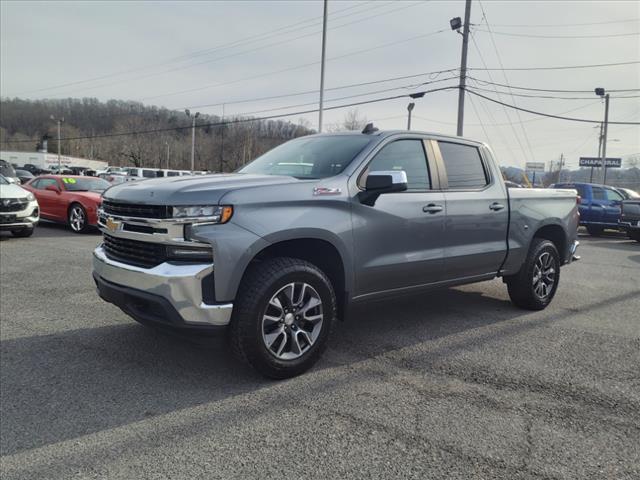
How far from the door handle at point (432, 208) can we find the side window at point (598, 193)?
14.9m

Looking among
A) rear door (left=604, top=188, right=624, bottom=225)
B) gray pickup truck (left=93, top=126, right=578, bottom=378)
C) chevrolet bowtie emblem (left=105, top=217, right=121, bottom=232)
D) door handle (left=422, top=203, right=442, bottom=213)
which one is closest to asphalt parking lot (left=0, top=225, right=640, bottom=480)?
gray pickup truck (left=93, top=126, right=578, bottom=378)

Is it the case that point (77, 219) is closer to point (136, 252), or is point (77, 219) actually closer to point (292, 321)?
point (136, 252)

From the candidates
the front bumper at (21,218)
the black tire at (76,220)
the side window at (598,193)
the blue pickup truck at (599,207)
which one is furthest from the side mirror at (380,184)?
the side window at (598,193)

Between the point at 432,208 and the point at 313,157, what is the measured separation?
1.19 meters

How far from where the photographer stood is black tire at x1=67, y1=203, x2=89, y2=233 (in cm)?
1290

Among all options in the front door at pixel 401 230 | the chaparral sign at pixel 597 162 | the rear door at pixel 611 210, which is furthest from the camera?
the chaparral sign at pixel 597 162

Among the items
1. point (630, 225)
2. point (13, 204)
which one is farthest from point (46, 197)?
point (630, 225)

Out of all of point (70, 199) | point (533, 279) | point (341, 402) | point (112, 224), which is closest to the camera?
point (341, 402)

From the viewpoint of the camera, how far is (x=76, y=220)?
1301 cm

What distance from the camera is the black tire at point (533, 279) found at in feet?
18.9

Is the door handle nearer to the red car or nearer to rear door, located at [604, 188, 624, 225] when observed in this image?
the red car

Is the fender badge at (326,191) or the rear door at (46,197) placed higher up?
the fender badge at (326,191)

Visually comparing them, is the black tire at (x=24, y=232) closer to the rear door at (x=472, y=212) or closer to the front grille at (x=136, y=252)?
the front grille at (x=136, y=252)

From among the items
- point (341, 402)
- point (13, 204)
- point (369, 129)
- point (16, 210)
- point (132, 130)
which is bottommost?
point (341, 402)
